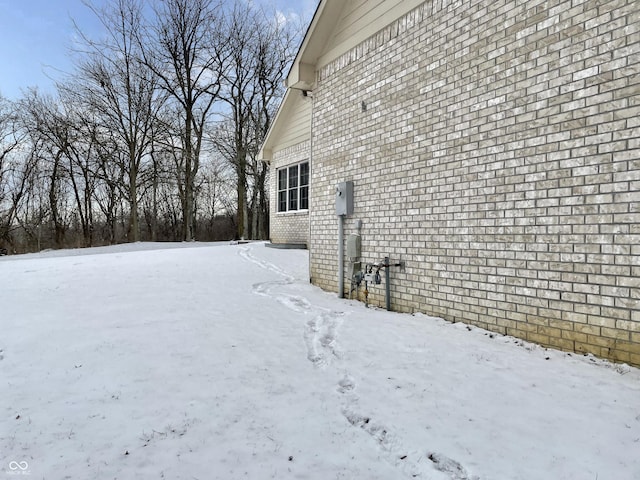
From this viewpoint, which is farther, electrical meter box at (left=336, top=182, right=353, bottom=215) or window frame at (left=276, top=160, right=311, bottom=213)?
window frame at (left=276, top=160, right=311, bottom=213)

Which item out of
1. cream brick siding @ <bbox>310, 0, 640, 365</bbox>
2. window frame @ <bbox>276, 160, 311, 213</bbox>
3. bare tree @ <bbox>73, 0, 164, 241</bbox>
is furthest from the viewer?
bare tree @ <bbox>73, 0, 164, 241</bbox>

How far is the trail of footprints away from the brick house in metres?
1.12

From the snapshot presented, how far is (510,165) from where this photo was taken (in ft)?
13.7

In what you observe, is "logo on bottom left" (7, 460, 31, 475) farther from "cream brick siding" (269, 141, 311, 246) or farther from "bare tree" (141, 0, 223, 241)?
"bare tree" (141, 0, 223, 241)

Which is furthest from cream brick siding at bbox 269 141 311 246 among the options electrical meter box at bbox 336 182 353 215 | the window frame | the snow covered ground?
the snow covered ground

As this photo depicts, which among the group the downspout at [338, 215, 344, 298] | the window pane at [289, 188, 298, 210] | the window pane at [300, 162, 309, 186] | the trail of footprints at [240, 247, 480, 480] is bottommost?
the trail of footprints at [240, 247, 480, 480]

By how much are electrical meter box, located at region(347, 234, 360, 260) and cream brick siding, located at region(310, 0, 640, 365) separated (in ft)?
0.56

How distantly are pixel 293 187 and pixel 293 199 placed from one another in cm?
41

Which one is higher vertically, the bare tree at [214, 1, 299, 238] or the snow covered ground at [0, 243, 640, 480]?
the bare tree at [214, 1, 299, 238]

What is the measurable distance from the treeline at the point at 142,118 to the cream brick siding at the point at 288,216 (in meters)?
8.02

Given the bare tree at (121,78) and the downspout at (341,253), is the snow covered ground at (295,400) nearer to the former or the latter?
the downspout at (341,253)

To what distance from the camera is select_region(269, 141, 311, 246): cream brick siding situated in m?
12.4

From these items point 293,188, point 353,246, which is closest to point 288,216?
point 293,188

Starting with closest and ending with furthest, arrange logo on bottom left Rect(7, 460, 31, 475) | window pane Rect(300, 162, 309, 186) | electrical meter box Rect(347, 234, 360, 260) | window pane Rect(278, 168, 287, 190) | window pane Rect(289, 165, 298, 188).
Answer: logo on bottom left Rect(7, 460, 31, 475) < electrical meter box Rect(347, 234, 360, 260) < window pane Rect(300, 162, 309, 186) < window pane Rect(289, 165, 298, 188) < window pane Rect(278, 168, 287, 190)
